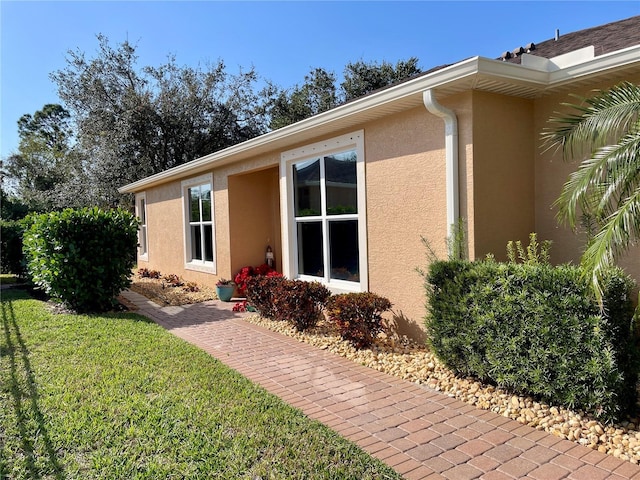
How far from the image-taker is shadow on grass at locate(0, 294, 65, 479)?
132 inches

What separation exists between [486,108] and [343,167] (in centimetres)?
267

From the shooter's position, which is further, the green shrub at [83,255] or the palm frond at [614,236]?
the green shrub at [83,255]

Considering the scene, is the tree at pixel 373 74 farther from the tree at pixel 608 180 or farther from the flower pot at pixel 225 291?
the tree at pixel 608 180

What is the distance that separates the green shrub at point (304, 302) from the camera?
736 centimetres

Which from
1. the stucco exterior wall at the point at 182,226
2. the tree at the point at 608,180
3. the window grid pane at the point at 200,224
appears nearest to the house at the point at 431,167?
the tree at the point at 608,180

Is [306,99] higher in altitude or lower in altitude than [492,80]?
higher

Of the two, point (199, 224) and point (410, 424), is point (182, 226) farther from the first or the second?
point (410, 424)

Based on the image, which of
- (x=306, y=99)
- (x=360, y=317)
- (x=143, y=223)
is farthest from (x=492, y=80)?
(x=306, y=99)

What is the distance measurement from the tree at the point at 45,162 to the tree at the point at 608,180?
2454 cm

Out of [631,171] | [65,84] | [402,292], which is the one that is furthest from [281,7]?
[65,84]

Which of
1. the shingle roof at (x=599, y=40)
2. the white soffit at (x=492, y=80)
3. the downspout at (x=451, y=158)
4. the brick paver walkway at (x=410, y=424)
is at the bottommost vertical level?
the brick paver walkway at (x=410, y=424)

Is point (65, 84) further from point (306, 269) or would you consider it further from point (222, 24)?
point (306, 269)

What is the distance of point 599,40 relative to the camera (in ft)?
22.3

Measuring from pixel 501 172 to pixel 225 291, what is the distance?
7200 millimetres
